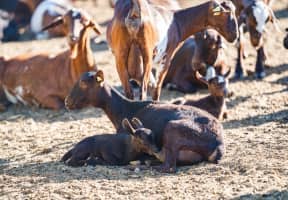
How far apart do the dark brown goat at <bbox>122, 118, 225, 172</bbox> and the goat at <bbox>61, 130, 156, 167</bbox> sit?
0.15 m

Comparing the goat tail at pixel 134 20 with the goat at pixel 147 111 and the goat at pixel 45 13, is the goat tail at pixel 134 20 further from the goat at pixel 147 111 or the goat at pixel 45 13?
the goat at pixel 45 13

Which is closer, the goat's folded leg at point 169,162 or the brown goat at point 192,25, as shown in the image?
the goat's folded leg at point 169,162

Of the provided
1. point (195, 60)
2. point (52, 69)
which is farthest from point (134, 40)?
point (52, 69)

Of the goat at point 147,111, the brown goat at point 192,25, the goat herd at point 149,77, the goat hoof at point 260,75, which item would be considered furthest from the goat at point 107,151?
the goat hoof at point 260,75

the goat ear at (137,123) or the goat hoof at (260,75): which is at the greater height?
the goat ear at (137,123)

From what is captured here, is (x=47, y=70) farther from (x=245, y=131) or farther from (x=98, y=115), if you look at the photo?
(x=245, y=131)

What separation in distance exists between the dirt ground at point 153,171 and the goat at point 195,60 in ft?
0.83

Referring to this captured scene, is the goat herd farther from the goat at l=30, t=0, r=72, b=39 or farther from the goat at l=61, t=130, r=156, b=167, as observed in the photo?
the goat at l=30, t=0, r=72, b=39

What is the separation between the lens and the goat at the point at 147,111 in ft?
24.2

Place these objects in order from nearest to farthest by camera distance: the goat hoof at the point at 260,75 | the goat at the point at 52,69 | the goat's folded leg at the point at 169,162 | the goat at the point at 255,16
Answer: the goat's folded leg at the point at 169,162 < the goat at the point at 52,69 < the goat at the point at 255,16 < the goat hoof at the point at 260,75

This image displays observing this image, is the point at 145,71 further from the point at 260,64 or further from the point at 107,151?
the point at 260,64

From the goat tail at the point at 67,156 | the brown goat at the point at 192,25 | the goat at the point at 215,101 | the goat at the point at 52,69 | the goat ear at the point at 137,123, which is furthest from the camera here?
the goat at the point at 52,69

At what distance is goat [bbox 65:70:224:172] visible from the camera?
7.38 metres

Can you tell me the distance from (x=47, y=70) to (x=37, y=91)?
31cm
